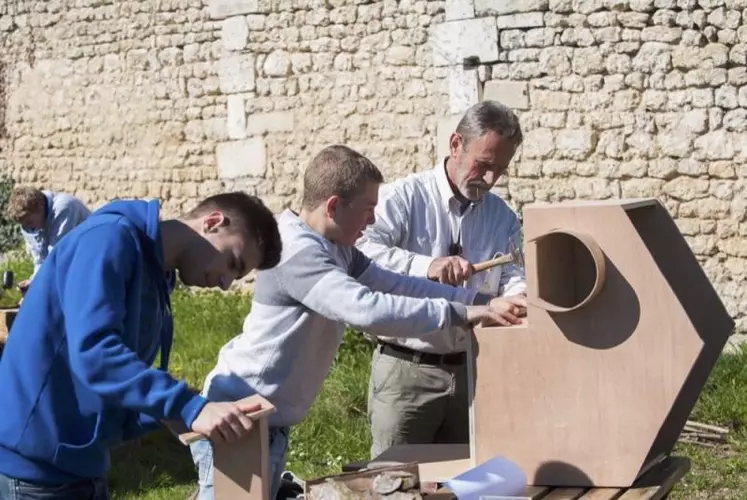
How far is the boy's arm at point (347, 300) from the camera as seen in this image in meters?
2.91

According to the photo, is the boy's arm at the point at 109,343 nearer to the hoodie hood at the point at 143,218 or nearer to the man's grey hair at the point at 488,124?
the hoodie hood at the point at 143,218

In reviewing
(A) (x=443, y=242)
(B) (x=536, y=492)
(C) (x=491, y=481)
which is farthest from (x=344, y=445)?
(C) (x=491, y=481)

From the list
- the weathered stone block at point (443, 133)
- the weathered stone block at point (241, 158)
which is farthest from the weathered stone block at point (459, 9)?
the weathered stone block at point (241, 158)

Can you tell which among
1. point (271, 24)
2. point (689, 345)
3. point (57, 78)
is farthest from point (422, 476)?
point (57, 78)

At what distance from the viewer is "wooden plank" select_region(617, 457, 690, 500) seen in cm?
292

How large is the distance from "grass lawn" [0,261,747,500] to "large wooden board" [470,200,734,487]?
2.60m

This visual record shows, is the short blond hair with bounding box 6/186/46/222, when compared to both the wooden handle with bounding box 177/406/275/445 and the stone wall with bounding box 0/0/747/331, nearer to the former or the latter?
the stone wall with bounding box 0/0/747/331

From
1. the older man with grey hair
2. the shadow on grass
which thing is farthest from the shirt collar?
the shadow on grass

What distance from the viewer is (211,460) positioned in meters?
2.86

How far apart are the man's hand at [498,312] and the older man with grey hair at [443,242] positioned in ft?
2.49

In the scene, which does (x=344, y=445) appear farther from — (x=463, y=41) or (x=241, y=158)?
(x=241, y=158)

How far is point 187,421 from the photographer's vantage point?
8.02 feet

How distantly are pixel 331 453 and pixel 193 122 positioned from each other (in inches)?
216

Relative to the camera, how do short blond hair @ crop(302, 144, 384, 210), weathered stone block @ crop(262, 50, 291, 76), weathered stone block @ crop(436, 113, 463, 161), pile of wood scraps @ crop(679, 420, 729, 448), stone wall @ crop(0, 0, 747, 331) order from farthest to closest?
1. weathered stone block @ crop(262, 50, 291, 76)
2. weathered stone block @ crop(436, 113, 463, 161)
3. stone wall @ crop(0, 0, 747, 331)
4. pile of wood scraps @ crop(679, 420, 729, 448)
5. short blond hair @ crop(302, 144, 384, 210)
